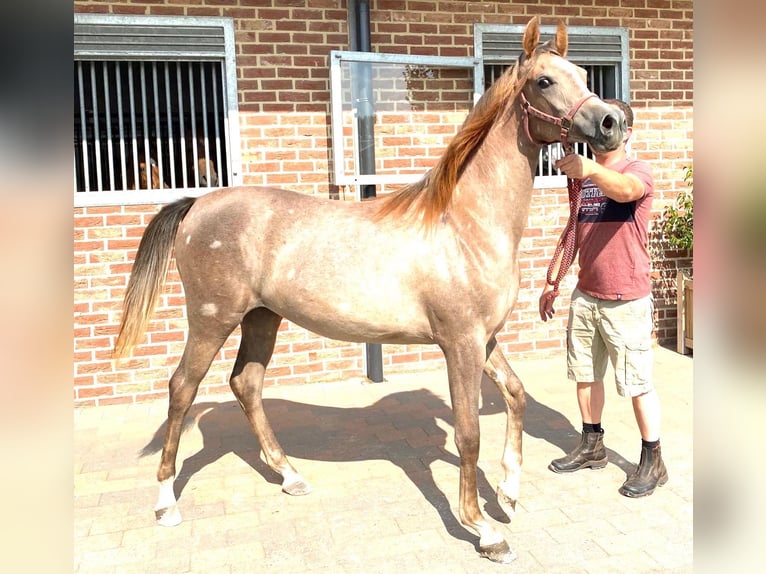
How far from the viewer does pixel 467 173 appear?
2.77 metres

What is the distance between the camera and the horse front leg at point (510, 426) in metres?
2.90

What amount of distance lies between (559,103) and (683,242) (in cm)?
398

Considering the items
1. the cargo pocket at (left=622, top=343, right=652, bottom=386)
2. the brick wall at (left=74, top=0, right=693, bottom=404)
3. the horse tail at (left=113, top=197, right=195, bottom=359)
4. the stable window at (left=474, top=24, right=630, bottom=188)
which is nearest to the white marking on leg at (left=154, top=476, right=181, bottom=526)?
the horse tail at (left=113, top=197, right=195, bottom=359)

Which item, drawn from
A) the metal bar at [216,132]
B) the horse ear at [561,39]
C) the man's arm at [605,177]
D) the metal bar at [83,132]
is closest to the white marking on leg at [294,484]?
the man's arm at [605,177]

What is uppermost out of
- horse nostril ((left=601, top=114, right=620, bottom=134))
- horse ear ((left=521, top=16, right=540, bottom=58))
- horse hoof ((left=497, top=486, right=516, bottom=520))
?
horse ear ((left=521, top=16, right=540, bottom=58))

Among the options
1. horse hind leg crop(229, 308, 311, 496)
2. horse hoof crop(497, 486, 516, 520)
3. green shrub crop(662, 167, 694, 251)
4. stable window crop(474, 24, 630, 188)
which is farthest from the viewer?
green shrub crop(662, 167, 694, 251)

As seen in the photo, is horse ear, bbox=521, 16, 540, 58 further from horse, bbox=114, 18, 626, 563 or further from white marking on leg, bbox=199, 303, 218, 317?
white marking on leg, bbox=199, 303, 218, 317

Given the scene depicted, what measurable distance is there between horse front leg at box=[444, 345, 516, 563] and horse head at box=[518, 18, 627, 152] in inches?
38.0

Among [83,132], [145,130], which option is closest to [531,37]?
[145,130]

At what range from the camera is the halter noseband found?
2430 millimetres

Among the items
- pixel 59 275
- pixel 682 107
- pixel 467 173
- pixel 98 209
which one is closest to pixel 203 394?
pixel 98 209

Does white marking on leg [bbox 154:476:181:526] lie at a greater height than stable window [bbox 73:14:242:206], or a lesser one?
lesser

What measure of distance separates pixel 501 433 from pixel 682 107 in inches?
157

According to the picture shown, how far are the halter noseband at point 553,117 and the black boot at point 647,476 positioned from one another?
66.1 inches
